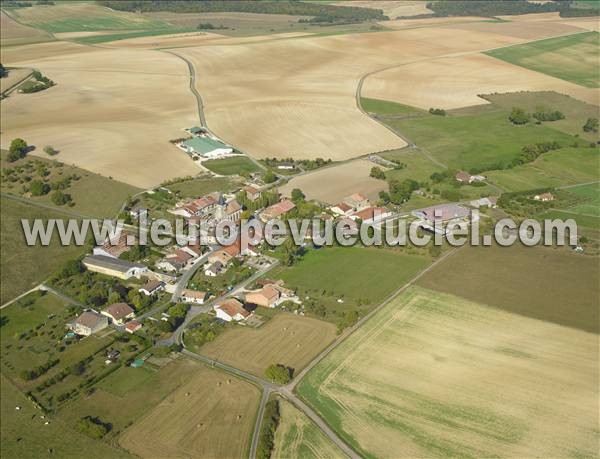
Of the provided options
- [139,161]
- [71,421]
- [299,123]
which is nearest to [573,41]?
[299,123]

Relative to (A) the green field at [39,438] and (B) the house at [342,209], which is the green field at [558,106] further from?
(A) the green field at [39,438]

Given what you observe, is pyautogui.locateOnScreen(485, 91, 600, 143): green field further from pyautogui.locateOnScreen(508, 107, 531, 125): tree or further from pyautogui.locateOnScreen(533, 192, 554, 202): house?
pyautogui.locateOnScreen(533, 192, 554, 202): house

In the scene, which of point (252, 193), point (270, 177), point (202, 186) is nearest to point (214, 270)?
point (252, 193)

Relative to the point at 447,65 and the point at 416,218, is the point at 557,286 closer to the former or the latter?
the point at 416,218

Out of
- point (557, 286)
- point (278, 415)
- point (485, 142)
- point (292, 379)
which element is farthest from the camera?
point (485, 142)

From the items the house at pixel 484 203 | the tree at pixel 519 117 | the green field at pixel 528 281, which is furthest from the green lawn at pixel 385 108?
the green field at pixel 528 281

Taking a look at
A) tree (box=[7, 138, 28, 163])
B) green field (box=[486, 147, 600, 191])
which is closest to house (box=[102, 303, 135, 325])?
tree (box=[7, 138, 28, 163])

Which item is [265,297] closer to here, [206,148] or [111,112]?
[206,148]
